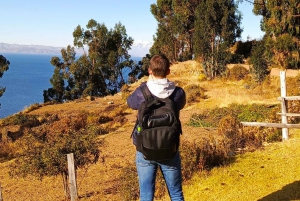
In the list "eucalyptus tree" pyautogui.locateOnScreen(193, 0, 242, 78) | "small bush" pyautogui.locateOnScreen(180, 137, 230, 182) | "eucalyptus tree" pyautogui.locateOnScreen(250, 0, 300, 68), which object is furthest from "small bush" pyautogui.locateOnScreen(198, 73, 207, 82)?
"small bush" pyautogui.locateOnScreen(180, 137, 230, 182)

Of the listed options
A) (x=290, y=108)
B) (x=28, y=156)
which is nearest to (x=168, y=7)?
(x=290, y=108)

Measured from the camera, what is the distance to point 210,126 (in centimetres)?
1556

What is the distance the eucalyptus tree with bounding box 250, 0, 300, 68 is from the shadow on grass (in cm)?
2352

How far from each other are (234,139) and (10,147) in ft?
39.8

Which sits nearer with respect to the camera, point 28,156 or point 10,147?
point 28,156

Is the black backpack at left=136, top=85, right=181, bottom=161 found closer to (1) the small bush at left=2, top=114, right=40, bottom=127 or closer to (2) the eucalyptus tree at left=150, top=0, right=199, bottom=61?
(1) the small bush at left=2, top=114, right=40, bottom=127

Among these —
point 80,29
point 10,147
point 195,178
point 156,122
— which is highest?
point 80,29

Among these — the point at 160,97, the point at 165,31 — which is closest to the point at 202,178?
the point at 160,97

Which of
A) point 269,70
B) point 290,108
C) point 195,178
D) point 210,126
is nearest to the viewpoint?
point 195,178

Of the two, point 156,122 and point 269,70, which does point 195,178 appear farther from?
point 269,70

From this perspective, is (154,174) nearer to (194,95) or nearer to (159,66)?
(159,66)

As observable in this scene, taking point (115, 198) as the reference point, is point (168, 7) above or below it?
above

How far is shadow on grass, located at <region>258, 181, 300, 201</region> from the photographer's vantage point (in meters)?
5.41

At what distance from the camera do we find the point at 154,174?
3918 mm
